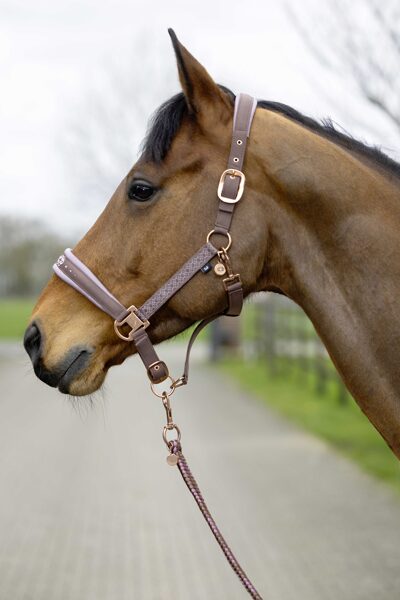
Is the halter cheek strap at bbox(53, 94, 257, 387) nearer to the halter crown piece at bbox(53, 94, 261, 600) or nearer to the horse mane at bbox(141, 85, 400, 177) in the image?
the halter crown piece at bbox(53, 94, 261, 600)

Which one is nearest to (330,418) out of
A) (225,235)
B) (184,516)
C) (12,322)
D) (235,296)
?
(184,516)

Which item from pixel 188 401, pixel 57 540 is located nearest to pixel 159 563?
pixel 57 540

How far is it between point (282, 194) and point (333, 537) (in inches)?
177

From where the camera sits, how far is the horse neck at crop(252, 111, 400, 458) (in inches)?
101

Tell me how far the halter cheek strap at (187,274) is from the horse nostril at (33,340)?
196 mm

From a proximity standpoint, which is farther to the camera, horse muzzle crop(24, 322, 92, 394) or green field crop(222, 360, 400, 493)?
green field crop(222, 360, 400, 493)

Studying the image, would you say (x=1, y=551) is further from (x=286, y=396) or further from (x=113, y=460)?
(x=286, y=396)

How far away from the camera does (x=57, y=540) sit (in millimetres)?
6488

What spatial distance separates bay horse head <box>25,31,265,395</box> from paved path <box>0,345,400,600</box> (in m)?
0.37

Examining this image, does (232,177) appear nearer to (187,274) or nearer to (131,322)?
(187,274)

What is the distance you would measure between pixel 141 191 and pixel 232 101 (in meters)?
0.43

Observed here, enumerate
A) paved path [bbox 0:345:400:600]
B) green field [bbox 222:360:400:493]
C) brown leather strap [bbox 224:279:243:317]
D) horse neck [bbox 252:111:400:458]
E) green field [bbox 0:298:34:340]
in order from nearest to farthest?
horse neck [bbox 252:111:400:458] < brown leather strap [bbox 224:279:243:317] < paved path [bbox 0:345:400:600] < green field [bbox 222:360:400:493] < green field [bbox 0:298:34:340]

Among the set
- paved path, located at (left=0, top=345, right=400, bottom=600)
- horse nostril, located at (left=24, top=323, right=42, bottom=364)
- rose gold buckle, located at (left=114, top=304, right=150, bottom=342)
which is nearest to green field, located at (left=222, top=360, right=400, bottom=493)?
paved path, located at (left=0, top=345, right=400, bottom=600)

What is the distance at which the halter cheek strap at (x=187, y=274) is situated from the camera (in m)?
2.62
